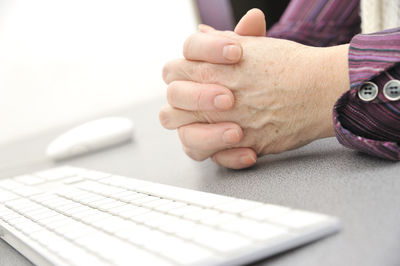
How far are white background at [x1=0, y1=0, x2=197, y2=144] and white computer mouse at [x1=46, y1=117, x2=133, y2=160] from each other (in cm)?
61

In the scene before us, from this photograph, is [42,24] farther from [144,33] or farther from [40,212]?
[40,212]

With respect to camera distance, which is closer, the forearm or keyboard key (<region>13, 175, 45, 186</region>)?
the forearm

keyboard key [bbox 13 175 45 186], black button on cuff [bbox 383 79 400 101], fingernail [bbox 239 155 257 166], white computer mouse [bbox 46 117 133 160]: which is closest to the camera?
black button on cuff [bbox 383 79 400 101]

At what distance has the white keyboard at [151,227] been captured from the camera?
299 millimetres

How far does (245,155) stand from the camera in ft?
1.85

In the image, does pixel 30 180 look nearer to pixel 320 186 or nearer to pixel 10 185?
pixel 10 185

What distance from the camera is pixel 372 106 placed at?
48cm

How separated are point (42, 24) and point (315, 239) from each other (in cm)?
142

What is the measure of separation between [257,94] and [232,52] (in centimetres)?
6

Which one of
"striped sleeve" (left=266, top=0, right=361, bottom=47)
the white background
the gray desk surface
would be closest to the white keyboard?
the gray desk surface

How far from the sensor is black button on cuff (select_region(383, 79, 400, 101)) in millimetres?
458

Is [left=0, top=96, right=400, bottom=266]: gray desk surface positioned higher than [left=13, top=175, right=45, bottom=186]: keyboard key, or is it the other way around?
[left=0, top=96, right=400, bottom=266]: gray desk surface

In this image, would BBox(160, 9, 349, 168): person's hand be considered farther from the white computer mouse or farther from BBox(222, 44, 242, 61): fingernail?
the white computer mouse

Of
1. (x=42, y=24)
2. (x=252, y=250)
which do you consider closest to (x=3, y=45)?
(x=42, y=24)
